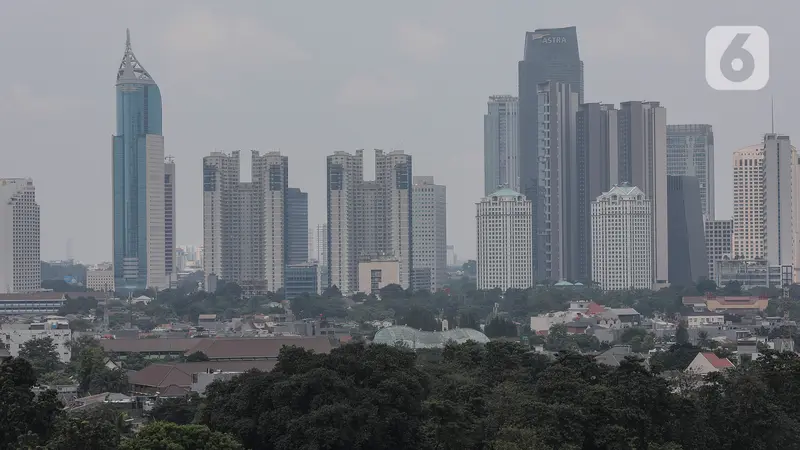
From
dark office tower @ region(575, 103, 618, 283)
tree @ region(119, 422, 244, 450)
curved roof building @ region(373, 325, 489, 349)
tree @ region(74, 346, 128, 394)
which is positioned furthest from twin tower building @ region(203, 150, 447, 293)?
tree @ region(119, 422, 244, 450)

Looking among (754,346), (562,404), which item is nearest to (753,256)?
(754,346)

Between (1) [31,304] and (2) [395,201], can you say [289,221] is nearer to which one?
(2) [395,201]

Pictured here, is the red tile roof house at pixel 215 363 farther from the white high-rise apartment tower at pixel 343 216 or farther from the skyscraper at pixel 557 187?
the skyscraper at pixel 557 187

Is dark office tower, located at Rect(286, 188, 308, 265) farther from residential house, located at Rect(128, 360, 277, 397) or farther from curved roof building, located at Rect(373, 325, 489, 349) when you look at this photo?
residential house, located at Rect(128, 360, 277, 397)

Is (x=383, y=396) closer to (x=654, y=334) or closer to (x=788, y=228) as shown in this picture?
(x=654, y=334)

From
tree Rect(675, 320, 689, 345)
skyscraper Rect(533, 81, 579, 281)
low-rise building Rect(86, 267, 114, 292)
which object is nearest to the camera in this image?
tree Rect(675, 320, 689, 345)

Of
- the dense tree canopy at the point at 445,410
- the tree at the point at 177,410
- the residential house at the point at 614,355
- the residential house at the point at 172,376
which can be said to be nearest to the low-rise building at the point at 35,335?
the residential house at the point at 172,376
